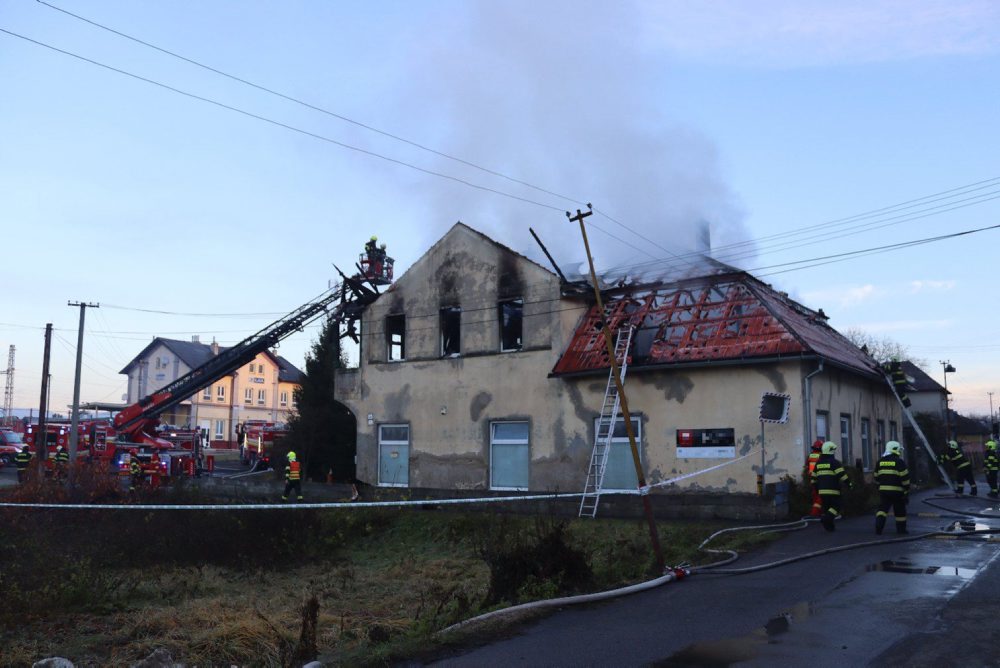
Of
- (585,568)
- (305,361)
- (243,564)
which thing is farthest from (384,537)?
(305,361)

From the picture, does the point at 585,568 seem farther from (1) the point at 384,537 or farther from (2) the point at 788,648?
A: (1) the point at 384,537

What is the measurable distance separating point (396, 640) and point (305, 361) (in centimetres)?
2816

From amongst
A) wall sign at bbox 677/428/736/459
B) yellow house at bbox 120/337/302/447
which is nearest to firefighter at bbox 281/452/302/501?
wall sign at bbox 677/428/736/459

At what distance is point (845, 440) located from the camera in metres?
Result: 20.9

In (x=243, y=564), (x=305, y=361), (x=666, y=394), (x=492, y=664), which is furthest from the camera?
(x=305, y=361)

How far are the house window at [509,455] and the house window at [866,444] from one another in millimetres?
9360

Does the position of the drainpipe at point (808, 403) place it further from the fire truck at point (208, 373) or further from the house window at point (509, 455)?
the fire truck at point (208, 373)

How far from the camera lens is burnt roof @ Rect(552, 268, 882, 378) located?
60.3 ft

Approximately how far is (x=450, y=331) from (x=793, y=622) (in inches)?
708

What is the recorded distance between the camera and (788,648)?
21.6 ft

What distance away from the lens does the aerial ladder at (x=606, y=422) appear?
19.2 m

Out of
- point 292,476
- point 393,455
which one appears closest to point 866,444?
point 393,455

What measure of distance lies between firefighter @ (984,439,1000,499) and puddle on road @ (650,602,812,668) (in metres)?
18.1

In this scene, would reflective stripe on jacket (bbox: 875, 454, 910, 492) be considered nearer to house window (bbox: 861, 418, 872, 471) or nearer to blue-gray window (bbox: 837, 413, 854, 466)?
blue-gray window (bbox: 837, 413, 854, 466)
